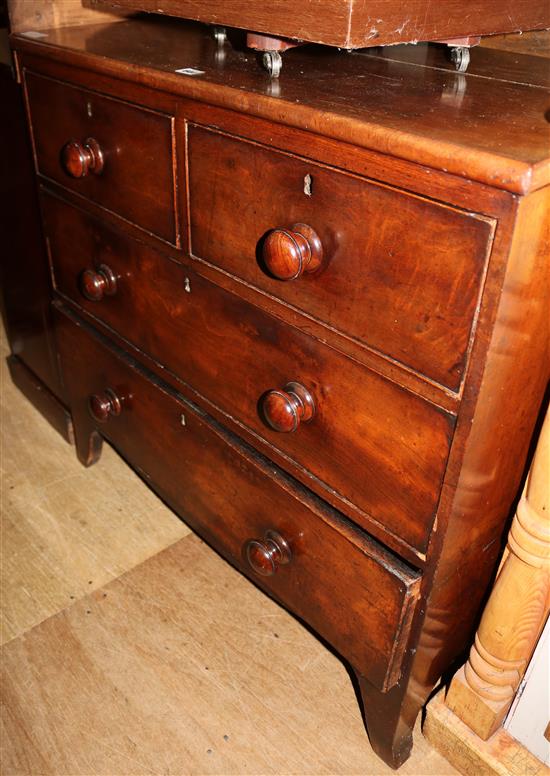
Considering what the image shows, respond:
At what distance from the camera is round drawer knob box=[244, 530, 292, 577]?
1048 millimetres

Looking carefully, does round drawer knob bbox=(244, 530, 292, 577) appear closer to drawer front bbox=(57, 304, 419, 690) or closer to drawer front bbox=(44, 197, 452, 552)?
drawer front bbox=(57, 304, 419, 690)

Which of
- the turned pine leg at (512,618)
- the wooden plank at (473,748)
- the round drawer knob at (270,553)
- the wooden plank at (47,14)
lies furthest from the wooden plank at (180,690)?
the wooden plank at (47,14)

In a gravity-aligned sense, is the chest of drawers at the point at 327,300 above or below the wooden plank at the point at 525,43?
below

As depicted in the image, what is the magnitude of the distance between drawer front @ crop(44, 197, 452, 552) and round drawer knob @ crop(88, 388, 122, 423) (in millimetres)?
140

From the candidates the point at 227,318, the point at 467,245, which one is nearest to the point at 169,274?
the point at 227,318

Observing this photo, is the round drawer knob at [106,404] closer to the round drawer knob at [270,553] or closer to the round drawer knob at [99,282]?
the round drawer knob at [99,282]

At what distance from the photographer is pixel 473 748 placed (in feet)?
3.56

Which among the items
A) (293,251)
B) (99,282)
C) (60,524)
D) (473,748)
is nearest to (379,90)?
(293,251)

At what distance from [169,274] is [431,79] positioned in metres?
0.47

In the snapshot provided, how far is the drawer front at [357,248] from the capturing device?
69 centimetres

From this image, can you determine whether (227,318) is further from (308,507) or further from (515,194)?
(515,194)

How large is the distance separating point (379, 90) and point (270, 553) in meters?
0.66

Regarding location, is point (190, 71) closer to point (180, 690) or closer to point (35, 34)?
point (35, 34)

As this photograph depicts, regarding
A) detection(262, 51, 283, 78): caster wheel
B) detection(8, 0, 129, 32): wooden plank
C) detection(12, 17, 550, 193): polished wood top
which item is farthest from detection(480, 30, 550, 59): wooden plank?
detection(8, 0, 129, 32): wooden plank
